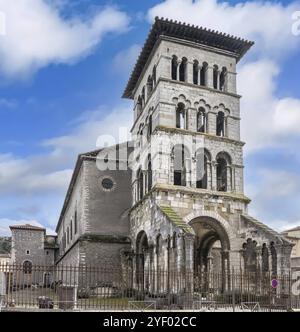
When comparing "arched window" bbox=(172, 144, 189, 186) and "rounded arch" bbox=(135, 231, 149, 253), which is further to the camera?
"rounded arch" bbox=(135, 231, 149, 253)

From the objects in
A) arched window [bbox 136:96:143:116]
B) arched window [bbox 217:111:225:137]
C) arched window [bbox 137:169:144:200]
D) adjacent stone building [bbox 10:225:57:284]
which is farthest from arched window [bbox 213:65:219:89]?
adjacent stone building [bbox 10:225:57:284]

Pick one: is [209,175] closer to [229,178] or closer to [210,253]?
[229,178]

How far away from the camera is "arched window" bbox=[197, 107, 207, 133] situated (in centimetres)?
2912

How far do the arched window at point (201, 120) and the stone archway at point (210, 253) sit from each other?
572 cm

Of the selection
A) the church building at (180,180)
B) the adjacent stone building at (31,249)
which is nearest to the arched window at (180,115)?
the church building at (180,180)

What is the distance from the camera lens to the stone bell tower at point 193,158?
2614 cm

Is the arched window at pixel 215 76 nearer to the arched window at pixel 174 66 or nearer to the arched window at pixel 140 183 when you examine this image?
the arched window at pixel 174 66

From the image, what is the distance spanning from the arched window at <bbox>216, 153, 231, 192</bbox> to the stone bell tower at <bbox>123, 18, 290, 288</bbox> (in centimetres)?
6

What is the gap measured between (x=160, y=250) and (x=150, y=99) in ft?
32.1

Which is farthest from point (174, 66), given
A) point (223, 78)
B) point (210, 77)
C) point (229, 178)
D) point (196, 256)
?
point (196, 256)

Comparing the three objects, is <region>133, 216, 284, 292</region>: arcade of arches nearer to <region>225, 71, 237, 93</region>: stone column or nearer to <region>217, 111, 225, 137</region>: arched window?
<region>217, 111, 225, 137</region>: arched window
